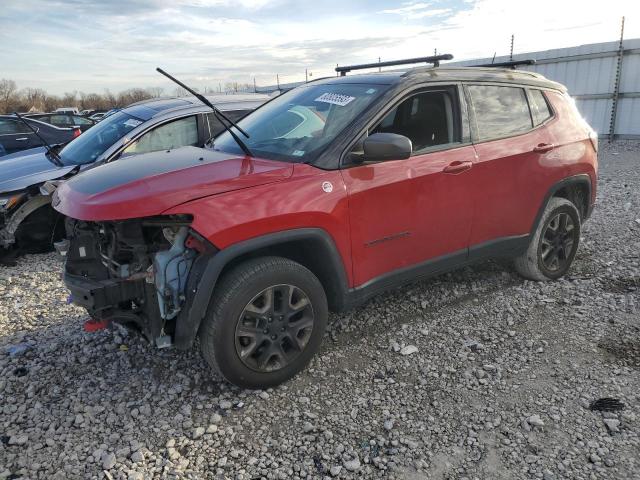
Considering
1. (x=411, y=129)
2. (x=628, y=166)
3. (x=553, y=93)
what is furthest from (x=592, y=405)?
(x=628, y=166)

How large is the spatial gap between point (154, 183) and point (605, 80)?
15.4 meters

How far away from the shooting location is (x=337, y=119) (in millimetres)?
3416

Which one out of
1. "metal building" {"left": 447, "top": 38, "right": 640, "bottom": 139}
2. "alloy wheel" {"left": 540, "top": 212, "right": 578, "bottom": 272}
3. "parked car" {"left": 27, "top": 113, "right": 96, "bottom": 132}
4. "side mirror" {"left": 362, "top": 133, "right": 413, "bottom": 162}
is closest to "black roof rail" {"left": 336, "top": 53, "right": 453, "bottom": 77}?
"side mirror" {"left": 362, "top": 133, "right": 413, "bottom": 162}

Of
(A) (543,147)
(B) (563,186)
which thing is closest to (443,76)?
(A) (543,147)

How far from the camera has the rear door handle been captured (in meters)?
4.18

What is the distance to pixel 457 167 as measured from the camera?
366cm

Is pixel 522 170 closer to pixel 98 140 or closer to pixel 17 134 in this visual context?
pixel 98 140

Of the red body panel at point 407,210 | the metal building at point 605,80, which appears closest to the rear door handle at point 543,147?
the red body panel at point 407,210

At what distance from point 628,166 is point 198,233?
36.0 feet

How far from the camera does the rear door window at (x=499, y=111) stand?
3.90 metres

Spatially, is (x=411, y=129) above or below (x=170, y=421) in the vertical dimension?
above

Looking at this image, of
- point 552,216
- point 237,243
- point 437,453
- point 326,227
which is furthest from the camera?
point 552,216

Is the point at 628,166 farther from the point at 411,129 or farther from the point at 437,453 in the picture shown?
the point at 437,453

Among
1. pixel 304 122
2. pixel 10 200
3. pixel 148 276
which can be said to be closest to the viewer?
pixel 148 276
